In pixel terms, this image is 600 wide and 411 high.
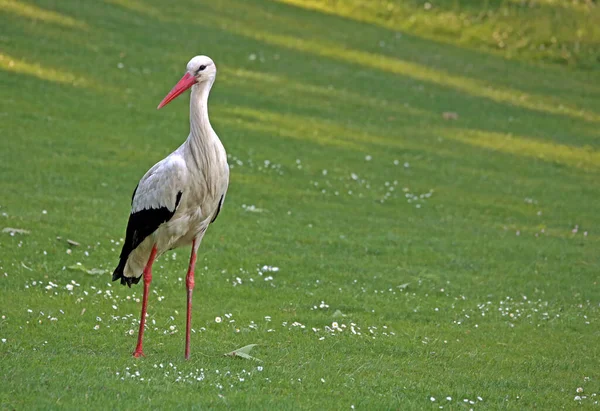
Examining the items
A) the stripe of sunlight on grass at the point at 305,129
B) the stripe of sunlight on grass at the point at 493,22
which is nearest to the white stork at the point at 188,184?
the stripe of sunlight on grass at the point at 305,129

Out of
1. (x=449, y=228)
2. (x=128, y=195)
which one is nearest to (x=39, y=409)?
(x=128, y=195)

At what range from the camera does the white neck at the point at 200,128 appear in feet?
28.6

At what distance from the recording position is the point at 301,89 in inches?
952

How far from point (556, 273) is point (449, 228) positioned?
2592mm

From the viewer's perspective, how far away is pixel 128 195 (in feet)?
51.2

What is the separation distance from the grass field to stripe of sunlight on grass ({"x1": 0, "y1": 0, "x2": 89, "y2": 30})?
0.25 feet

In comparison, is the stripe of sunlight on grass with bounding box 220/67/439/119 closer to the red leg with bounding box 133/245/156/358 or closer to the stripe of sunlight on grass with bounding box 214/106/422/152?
the stripe of sunlight on grass with bounding box 214/106/422/152

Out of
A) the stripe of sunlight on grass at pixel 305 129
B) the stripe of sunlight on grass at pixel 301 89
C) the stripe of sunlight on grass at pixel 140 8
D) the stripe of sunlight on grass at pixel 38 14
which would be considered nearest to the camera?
the stripe of sunlight on grass at pixel 305 129

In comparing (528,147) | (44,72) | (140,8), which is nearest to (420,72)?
(528,147)

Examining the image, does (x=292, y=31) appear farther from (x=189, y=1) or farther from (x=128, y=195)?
(x=128, y=195)

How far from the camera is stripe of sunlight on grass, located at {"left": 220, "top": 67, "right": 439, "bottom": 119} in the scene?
77.6 ft

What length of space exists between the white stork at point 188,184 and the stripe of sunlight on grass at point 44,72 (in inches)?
499

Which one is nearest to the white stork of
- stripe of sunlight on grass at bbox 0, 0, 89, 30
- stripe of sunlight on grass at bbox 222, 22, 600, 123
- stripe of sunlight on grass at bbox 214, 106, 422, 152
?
stripe of sunlight on grass at bbox 214, 106, 422, 152

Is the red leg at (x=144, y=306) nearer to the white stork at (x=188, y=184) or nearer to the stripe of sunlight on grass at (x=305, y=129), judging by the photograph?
the white stork at (x=188, y=184)
